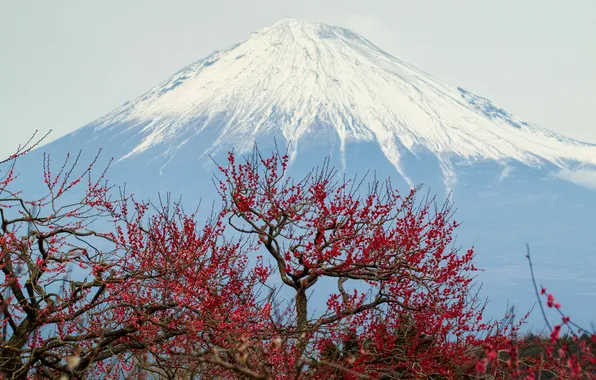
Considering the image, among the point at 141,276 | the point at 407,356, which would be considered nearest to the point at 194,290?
the point at 141,276

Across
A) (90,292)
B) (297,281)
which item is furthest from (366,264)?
(90,292)

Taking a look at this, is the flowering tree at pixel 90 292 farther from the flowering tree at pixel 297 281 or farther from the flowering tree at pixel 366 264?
the flowering tree at pixel 366 264

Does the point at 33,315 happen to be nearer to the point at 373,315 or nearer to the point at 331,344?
the point at 331,344

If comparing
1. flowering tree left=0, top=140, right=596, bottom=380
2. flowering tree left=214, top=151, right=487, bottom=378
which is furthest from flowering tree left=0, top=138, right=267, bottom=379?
flowering tree left=214, top=151, right=487, bottom=378

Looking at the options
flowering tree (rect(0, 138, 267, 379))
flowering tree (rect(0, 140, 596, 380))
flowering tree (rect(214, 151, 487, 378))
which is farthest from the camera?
flowering tree (rect(214, 151, 487, 378))

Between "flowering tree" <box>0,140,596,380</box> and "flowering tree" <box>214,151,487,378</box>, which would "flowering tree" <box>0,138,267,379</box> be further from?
"flowering tree" <box>214,151,487,378</box>

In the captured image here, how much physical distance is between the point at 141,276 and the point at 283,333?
3.18 metres

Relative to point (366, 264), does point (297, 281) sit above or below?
below

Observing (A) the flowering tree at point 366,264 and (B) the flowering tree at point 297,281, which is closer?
(B) the flowering tree at point 297,281

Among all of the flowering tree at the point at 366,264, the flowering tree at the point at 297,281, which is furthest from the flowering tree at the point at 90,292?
the flowering tree at the point at 366,264

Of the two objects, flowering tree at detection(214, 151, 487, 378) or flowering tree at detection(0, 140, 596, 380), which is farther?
flowering tree at detection(214, 151, 487, 378)

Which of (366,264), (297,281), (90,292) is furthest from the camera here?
(297,281)

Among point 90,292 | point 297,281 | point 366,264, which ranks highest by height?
point 366,264

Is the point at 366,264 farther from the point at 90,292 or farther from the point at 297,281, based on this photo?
the point at 90,292
